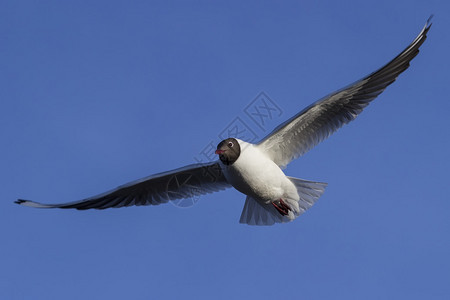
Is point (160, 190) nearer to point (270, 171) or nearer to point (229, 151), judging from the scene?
point (229, 151)

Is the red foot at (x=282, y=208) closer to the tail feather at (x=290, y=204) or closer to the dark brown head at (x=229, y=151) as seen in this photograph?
the tail feather at (x=290, y=204)

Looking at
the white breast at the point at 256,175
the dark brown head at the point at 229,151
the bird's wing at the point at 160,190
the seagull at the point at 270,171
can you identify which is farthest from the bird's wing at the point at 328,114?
the bird's wing at the point at 160,190

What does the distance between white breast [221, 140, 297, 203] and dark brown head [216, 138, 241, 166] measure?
Result: 0.17 feet

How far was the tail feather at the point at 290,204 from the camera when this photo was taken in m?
9.24

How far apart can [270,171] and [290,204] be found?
0.68 m

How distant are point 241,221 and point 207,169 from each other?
0.91 metres

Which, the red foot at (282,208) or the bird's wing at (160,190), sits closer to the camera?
the red foot at (282,208)

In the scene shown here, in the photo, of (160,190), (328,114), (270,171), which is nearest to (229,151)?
(270,171)

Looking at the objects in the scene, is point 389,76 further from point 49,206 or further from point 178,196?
point 49,206

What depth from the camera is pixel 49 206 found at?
9648 millimetres

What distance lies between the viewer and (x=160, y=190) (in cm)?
998

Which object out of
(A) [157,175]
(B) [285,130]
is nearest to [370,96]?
(B) [285,130]

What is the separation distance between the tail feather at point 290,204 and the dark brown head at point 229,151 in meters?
0.93

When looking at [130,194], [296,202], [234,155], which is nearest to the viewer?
[234,155]
